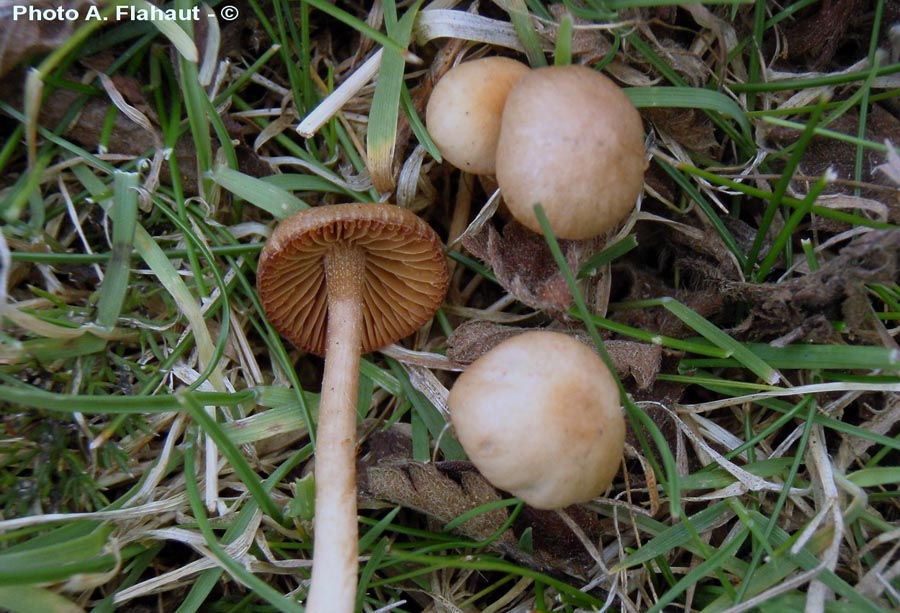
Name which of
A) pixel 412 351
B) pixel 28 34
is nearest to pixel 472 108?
pixel 412 351

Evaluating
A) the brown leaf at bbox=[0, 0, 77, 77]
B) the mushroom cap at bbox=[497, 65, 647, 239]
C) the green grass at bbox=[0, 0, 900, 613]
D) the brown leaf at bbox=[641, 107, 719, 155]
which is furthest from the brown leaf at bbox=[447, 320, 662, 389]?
the brown leaf at bbox=[0, 0, 77, 77]

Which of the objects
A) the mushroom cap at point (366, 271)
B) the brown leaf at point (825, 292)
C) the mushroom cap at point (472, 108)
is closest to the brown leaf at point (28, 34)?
the mushroom cap at point (366, 271)

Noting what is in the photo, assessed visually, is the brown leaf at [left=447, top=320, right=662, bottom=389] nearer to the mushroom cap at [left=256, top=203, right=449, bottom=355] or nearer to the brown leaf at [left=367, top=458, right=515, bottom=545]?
the mushroom cap at [left=256, top=203, right=449, bottom=355]

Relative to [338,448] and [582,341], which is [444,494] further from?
[582,341]

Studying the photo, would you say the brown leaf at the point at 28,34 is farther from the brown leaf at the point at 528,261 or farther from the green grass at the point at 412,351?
the brown leaf at the point at 528,261

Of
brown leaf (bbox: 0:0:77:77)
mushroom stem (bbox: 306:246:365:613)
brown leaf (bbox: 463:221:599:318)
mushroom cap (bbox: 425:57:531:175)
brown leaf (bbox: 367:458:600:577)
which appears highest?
brown leaf (bbox: 0:0:77:77)
